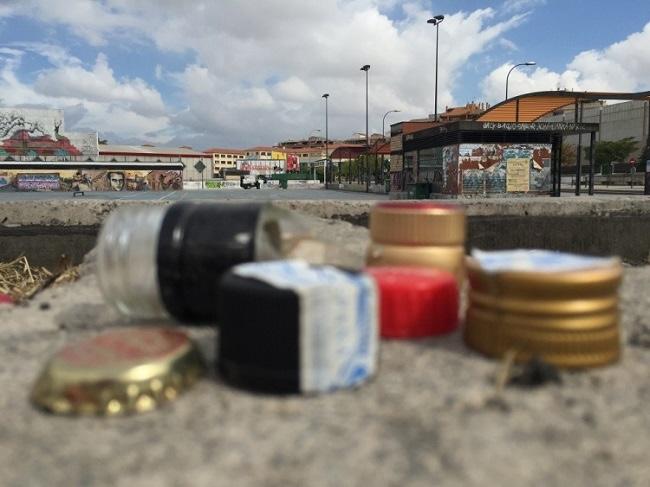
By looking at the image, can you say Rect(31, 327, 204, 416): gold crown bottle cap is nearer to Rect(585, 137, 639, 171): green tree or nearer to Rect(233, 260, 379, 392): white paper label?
Rect(233, 260, 379, 392): white paper label

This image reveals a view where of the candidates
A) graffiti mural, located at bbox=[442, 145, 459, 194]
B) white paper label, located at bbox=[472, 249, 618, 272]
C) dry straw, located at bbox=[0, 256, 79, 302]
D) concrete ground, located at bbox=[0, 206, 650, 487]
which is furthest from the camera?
graffiti mural, located at bbox=[442, 145, 459, 194]

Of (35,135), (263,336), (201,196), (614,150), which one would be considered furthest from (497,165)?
(614,150)

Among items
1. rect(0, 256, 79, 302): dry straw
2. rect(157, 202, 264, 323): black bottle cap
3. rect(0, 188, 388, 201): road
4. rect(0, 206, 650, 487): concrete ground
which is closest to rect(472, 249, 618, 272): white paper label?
rect(0, 206, 650, 487): concrete ground

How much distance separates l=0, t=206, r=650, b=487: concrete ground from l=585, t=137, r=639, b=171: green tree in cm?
8991

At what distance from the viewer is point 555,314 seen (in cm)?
296

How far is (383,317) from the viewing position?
351 cm

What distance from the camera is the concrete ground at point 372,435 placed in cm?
202

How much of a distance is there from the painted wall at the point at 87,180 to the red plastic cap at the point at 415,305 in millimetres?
51421

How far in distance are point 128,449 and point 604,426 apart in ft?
6.57

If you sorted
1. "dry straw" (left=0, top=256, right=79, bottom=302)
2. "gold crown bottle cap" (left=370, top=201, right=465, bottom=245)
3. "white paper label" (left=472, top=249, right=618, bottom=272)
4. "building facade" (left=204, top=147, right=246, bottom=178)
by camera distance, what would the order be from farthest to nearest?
"building facade" (left=204, top=147, right=246, bottom=178) < "dry straw" (left=0, top=256, right=79, bottom=302) < "gold crown bottle cap" (left=370, top=201, right=465, bottom=245) < "white paper label" (left=472, top=249, right=618, bottom=272)

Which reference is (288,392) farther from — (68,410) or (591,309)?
(591,309)

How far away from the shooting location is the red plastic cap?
136 inches

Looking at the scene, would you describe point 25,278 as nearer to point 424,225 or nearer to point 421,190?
point 424,225

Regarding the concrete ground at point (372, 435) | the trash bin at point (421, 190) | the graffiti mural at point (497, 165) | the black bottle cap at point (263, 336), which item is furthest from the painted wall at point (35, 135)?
the concrete ground at point (372, 435)
